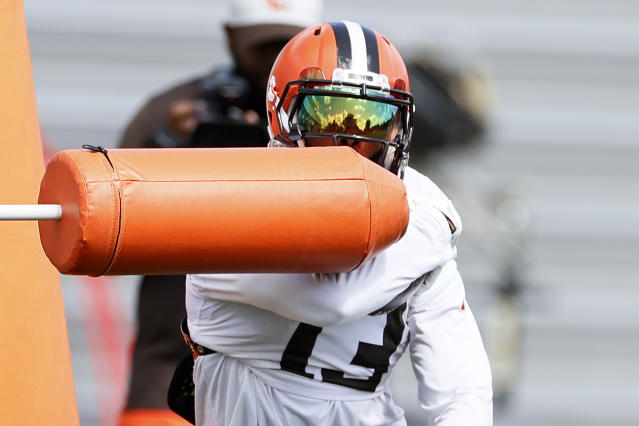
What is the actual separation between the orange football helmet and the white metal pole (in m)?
0.52

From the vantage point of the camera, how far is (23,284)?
221 centimetres

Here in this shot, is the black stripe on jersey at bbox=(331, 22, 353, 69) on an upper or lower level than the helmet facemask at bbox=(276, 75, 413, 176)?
upper

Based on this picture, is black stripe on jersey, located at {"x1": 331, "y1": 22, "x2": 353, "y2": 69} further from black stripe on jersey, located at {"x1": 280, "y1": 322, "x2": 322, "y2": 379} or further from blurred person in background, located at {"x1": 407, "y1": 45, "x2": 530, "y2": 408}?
blurred person in background, located at {"x1": 407, "y1": 45, "x2": 530, "y2": 408}

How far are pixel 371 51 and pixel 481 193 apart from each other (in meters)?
3.80

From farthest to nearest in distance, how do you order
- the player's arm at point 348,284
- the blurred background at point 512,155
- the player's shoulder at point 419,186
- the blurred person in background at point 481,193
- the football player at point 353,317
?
the blurred background at point 512,155 → the blurred person in background at point 481,193 → the player's shoulder at point 419,186 → the football player at point 353,317 → the player's arm at point 348,284

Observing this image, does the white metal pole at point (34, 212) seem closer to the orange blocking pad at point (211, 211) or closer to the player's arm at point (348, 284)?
the orange blocking pad at point (211, 211)

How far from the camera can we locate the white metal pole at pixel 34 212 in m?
1.59

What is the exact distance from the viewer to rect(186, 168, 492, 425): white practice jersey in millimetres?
1926

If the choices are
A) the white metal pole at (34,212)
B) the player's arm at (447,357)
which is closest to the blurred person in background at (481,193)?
the player's arm at (447,357)

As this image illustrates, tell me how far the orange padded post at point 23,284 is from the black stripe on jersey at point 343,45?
597 millimetres

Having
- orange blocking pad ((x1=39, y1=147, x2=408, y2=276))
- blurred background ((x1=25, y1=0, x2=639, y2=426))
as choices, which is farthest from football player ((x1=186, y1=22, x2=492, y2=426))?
blurred background ((x1=25, y1=0, x2=639, y2=426))

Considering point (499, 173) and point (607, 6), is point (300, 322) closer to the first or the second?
point (499, 173)

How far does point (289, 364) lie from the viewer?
2.07 metres

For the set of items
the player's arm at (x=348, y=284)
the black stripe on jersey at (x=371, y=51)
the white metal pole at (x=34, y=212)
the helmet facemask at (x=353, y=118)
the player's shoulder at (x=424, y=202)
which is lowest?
the player's arm at (x=348, y=284)
